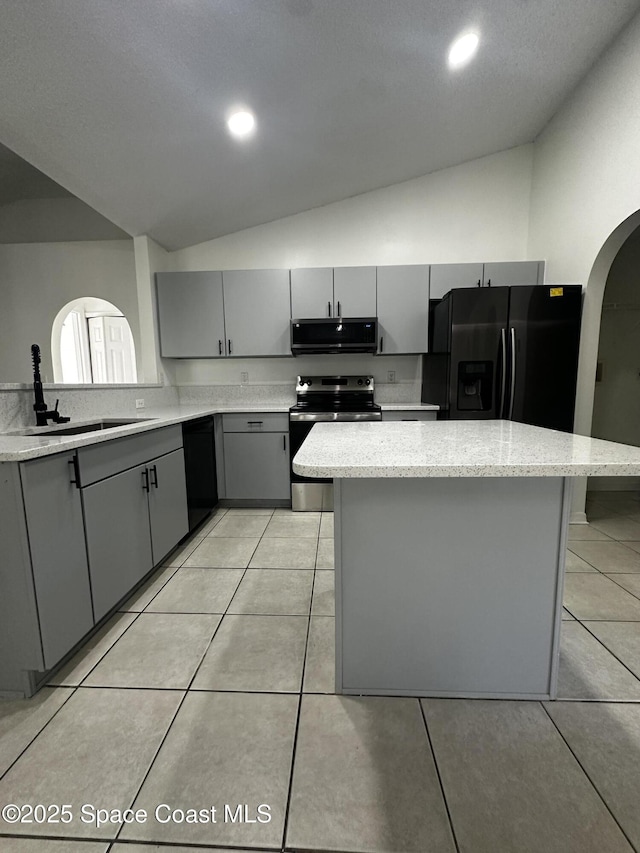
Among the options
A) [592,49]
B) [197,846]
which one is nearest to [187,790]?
[197,846]

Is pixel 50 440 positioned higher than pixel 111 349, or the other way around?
pixel 111 349

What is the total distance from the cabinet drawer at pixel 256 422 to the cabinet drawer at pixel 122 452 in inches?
33.3

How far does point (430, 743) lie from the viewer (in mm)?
1164

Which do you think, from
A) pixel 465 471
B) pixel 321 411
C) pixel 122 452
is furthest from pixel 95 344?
pixel 465 471

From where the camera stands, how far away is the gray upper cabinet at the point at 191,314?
3416 millimetres

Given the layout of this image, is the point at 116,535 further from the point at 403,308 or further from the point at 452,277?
the point at 452,277

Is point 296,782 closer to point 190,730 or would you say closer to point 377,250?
point 190,730

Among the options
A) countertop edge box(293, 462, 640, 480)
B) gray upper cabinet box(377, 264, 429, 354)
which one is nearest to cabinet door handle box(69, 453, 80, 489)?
countertop edge box(293, 462, 640, 480)

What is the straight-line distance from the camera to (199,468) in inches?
112

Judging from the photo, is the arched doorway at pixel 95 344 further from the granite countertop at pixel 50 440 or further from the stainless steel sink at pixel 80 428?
the granite countertop at pixel 50 440

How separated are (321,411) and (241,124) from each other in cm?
207

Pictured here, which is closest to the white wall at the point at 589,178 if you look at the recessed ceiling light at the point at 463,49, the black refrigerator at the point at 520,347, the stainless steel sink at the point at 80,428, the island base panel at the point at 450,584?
the black refrigerator at the point at 520,347

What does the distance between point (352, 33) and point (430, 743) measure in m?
3.11

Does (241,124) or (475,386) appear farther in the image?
(475,386)
